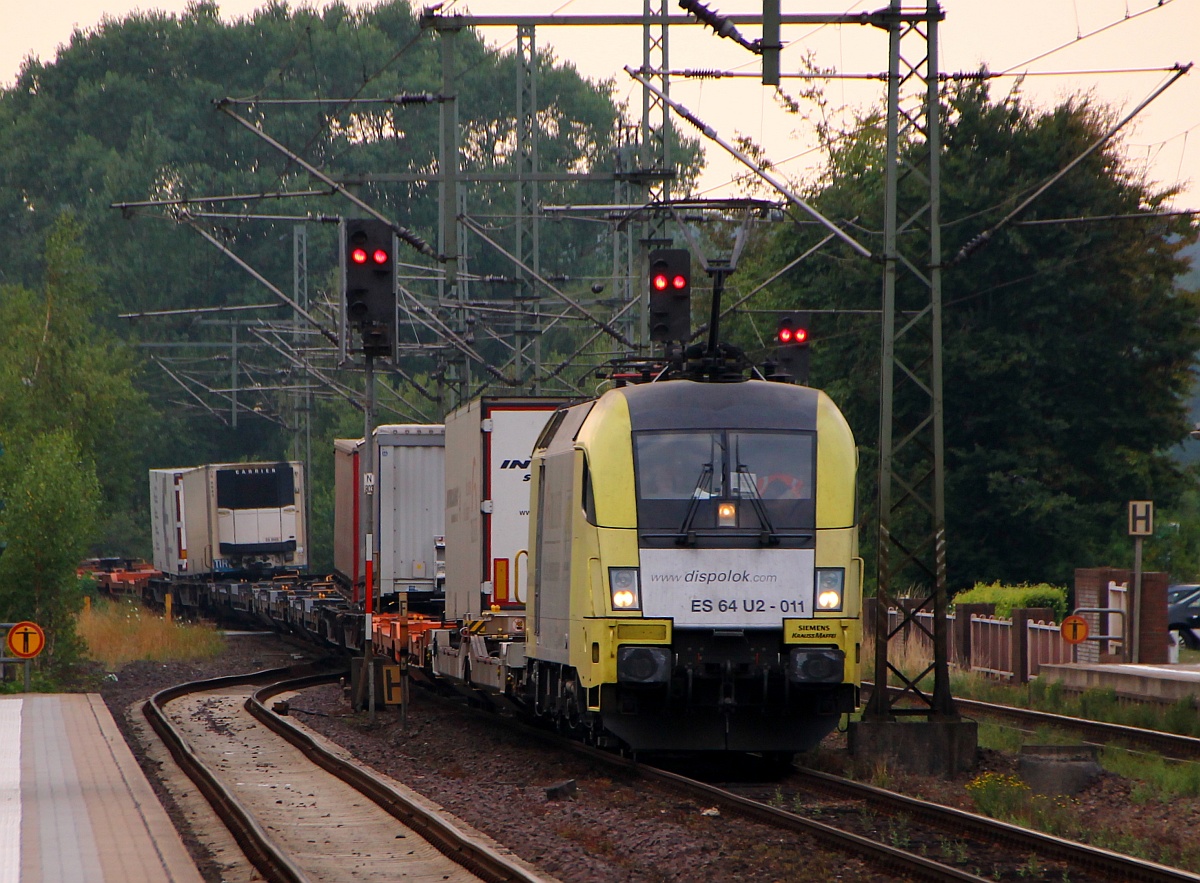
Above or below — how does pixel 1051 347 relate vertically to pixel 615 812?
above

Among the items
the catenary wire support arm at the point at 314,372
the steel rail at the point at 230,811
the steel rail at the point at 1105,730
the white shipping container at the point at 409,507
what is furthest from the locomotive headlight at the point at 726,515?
the catenary wire support arm at the point at 314,372

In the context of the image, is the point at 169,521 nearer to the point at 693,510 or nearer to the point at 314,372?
the point at 314,372

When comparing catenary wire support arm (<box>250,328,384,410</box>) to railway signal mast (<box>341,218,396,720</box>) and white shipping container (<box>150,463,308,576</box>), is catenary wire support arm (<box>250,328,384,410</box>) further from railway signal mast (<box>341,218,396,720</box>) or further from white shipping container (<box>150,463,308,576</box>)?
railway signal mast (<box>341,218,396,720</box>)

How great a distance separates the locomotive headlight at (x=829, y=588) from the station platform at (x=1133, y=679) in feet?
26.7

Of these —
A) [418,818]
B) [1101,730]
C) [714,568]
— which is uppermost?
[714,568]

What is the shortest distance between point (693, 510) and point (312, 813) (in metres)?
3.83

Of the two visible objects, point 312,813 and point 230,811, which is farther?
point 312,813

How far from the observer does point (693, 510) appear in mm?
14266

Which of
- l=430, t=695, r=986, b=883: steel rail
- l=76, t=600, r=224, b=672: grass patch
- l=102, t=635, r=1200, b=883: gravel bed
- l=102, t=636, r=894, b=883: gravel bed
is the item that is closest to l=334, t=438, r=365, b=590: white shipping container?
l=76, t=600, r=224, b=672: grass patch

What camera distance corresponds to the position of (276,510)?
45.6 metres

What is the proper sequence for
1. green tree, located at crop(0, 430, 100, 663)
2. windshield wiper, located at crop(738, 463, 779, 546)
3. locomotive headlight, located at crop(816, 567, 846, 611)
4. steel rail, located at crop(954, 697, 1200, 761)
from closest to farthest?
windshield wiper, located at crop(738, 463, 779, 546) < locomotive headlight, located at crop(816, 567, 846, 611) < steel rail, located at crop(954, 697, 1200, 761) < green tree, located at crop(0, 430, 100, 663)

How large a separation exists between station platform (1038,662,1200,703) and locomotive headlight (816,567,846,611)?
8.13m

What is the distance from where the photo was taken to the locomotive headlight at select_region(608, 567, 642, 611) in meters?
14.1

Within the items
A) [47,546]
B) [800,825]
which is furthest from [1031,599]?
[800,825]
